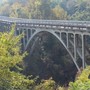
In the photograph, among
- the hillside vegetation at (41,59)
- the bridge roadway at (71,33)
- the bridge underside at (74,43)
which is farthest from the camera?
the bridge roadway at (71,33)

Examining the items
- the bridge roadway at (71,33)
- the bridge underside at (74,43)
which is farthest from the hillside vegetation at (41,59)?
the bridge roadway at (71,33)

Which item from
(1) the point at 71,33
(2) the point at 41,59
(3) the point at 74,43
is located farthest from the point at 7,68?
(2) the point at 41,59

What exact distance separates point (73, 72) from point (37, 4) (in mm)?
30817

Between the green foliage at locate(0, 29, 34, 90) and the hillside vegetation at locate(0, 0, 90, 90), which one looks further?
the hillside vegetation at locate(0, 0, 90, 90)

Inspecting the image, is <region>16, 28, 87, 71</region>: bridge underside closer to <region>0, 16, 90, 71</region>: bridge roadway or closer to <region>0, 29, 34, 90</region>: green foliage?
<region>0, 16, 90, 71</region>: bridge roadway

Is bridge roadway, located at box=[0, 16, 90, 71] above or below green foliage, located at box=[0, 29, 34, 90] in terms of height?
below

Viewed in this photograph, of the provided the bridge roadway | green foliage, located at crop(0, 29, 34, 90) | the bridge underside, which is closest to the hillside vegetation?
green foliage, located at crop(0, 29, 34, 90)

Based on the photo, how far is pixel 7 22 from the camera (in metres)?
62.4

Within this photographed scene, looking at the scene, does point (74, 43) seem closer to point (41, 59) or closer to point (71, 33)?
point (71, 33)

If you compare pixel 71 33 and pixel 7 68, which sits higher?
pixel 7 68

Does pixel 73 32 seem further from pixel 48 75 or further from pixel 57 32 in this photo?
pixel 48 75

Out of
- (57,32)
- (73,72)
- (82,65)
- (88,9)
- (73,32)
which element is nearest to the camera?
(82,65)

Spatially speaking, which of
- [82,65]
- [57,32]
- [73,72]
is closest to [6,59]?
[82,65]

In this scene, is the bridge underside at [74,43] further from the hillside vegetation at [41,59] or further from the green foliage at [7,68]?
the green foliage at [7,68]
